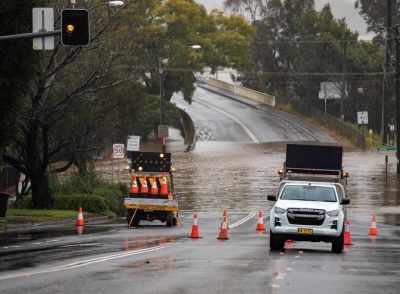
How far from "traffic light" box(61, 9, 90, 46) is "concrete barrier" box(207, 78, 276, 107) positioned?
9496 centimetres

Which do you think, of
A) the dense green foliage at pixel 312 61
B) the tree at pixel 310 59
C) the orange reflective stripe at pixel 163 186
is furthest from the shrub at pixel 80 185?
the tree at pixel 310 59

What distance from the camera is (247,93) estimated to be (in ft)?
427

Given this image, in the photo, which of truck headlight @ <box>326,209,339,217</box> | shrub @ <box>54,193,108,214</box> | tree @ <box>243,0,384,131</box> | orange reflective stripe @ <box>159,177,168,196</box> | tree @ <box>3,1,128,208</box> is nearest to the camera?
truck headlight @ <box>326,209,339,217</box>

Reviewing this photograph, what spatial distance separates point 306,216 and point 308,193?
1.40 metres

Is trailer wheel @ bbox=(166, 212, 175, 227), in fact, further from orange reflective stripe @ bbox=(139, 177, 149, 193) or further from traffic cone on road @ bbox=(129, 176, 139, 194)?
traffic cone on road @ bbox=(129, 176, 139, 194)

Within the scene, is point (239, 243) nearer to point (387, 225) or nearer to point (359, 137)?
point (387, 225)

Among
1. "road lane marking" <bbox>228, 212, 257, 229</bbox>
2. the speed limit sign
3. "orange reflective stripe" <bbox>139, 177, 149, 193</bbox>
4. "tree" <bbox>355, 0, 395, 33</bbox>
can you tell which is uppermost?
"tree" <bbox>355, 0, 395, 33</bbox>

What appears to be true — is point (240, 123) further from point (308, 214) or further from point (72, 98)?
point (308, 214)

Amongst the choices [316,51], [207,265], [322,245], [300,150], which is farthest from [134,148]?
[316,51]

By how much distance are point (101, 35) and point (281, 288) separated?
32413 millimetres

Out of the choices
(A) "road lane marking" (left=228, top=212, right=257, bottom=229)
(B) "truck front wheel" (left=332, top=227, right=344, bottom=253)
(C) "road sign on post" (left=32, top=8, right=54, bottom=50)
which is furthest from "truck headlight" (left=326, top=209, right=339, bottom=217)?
(A) "road lane marking" (left=228, top=212, right=257, bottom=229)

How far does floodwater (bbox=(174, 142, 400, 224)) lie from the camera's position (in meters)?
53.2

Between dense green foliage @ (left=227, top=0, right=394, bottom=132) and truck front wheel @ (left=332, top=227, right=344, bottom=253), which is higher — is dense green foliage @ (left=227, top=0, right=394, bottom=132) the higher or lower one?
the higher one

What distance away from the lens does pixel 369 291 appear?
59.6 feet
